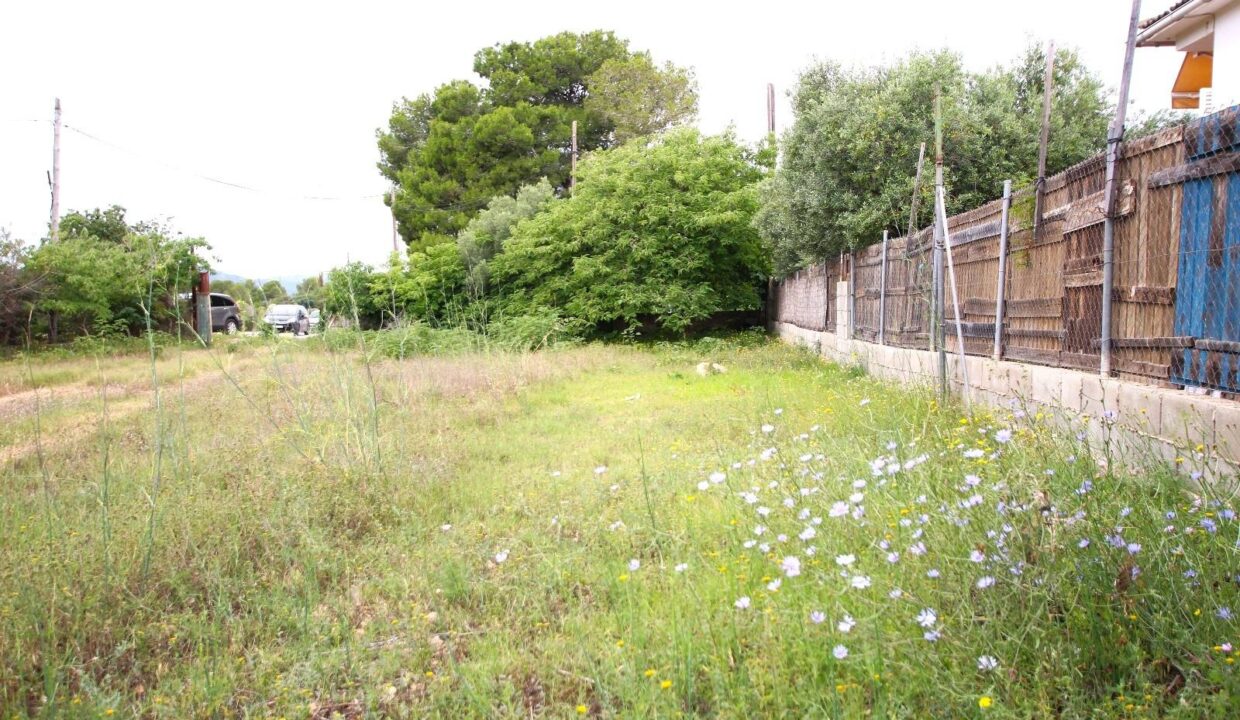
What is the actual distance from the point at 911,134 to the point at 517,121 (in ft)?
70.3

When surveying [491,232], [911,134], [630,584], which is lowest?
[630,584]

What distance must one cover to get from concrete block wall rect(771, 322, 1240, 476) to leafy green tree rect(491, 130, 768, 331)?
8.87 meters

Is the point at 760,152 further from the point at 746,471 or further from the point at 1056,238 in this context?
the point at 746,471

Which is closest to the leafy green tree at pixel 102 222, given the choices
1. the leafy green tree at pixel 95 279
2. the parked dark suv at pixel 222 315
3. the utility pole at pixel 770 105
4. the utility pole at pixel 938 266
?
the parked dark suv at pixel 222 315

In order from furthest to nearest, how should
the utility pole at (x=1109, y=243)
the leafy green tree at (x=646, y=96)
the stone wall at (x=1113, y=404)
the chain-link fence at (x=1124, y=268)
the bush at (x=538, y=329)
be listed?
the leafy green tree at (x=646, y=96) → the bush at (x=538, y=329) → the utility pole at (x=1109, y=243) → the chain-link fence at (x=1124, y=268) → the stone wall at (x=1113, y=404)

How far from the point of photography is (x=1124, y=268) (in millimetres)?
4445

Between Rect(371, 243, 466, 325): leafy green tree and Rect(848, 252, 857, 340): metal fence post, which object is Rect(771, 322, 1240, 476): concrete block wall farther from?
Rect(371, 243, 466, 325): leafy green tree

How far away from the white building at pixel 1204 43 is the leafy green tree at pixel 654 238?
8.09 metres

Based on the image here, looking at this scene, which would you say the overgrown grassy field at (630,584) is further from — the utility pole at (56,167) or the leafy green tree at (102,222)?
the leafy green tree at (102,222)

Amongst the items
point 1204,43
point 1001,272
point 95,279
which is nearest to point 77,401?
point 95,279

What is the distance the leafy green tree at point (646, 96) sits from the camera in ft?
91.5

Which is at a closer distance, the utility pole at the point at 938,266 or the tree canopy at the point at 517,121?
the utility pole at the point at 938,266

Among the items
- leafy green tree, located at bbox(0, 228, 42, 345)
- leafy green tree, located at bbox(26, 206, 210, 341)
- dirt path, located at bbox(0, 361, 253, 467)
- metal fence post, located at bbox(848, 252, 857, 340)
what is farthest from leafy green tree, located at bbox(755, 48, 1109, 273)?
leafy green tree, located at bbox(0, 228, 42, 345)

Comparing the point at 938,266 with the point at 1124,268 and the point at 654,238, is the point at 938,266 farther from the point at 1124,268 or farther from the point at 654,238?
the point at 654,238
